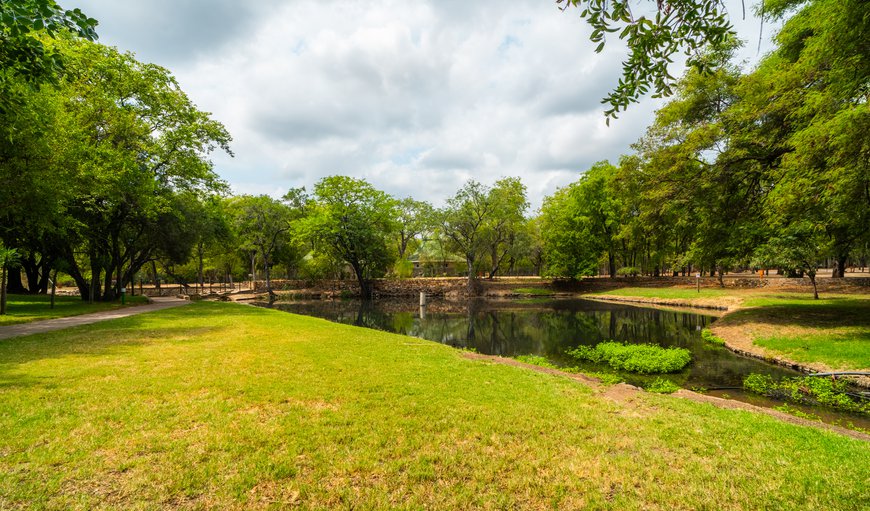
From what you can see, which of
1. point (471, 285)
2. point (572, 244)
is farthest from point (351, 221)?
point (572, 244)

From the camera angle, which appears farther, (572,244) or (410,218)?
(410,218)

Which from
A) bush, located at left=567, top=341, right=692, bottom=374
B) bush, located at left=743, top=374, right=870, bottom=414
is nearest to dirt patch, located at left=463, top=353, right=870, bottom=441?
bush, located at left=743, top=374, right=870, bottom=414

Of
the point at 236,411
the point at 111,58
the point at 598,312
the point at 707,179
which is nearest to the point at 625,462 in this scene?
the point at 236,411

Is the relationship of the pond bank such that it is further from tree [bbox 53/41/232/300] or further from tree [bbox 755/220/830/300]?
tree [bbox 53/41/232/300]

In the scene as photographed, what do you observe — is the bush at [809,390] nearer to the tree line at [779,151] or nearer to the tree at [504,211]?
the tree line at [779,151]

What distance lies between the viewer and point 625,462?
444 cm

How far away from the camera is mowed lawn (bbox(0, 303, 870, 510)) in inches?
144

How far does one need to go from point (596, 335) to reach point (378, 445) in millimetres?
17111

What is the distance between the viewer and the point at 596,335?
1925 cm

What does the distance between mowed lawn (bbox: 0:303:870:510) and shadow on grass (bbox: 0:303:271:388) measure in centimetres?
21

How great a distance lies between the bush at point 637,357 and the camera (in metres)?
11.9

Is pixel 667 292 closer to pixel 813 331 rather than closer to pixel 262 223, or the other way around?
pixel 813 331

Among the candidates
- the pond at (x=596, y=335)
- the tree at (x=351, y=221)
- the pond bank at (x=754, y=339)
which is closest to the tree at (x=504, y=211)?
the tree at (x=351, y=221)

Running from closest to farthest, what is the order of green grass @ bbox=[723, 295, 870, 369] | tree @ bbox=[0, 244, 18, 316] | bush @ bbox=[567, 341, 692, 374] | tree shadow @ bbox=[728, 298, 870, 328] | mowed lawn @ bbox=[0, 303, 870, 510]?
1. mowed lawn @ bbox=[0, 303, 870, 510]
2. green grass @ bbox=[723, 295, 870, 369]
3. bush @ bbox=[567, 341, 692, 374]
4. tree @ bbox=[0, 244, 18, 316]
5. tree shadow @ bbox=[728, 298, 870, 328]
